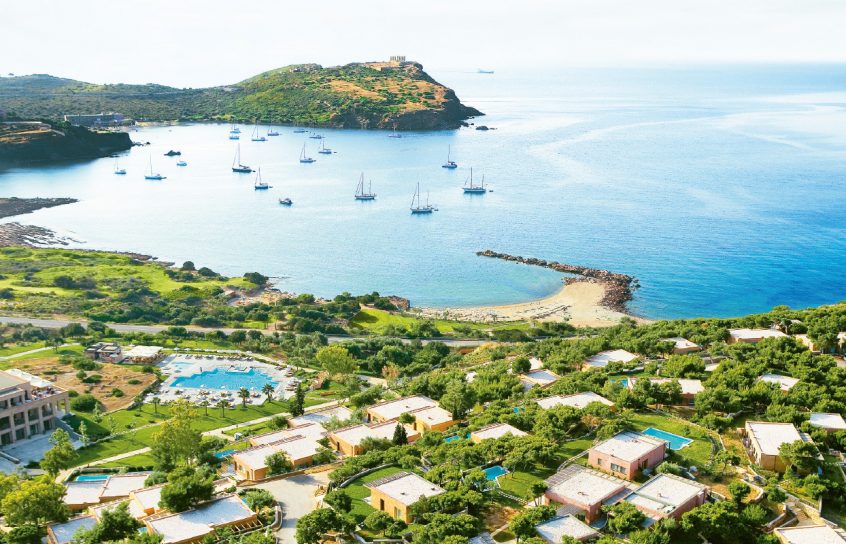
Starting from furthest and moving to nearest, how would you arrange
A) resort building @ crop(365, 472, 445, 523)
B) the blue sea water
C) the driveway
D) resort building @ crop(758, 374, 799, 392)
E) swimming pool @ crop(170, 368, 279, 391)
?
the blue sea water → swimming pool @ crop(170, 368, 279, 391) → resort building @ crop(758, 374, 799, 392) → the driveway → resort building @ crop(365, 472, 445, 523)

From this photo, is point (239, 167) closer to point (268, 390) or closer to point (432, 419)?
point (268, 390)

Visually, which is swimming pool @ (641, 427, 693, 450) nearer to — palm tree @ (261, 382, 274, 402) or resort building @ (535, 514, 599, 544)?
resort building @ (535, 514, 599, 544)

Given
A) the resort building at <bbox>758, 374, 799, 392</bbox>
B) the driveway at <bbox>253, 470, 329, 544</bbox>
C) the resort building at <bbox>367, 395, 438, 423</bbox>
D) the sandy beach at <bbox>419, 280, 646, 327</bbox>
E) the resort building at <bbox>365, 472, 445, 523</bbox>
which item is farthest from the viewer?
the sandy beach at <bbox>419, 280, 646, 327</bbox>

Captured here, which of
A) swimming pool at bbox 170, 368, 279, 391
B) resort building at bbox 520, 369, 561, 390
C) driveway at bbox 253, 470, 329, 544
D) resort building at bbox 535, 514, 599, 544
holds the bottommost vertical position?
swimming pool at bbox 170, 368, 279, 391

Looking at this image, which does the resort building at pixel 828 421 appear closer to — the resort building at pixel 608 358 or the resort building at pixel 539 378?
the resort building at pixel 608 358

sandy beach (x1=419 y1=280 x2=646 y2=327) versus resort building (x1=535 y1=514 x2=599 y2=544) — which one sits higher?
resort building (x1=535 y1=514 x2=599 y2=544)

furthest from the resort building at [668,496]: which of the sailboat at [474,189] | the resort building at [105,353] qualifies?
the sailboat at [474,189]

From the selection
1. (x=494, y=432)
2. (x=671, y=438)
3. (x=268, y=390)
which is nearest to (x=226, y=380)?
(x=268, y=390)

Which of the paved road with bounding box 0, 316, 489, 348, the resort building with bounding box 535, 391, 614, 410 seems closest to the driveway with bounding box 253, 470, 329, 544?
the resort building with bounding box 535, 391, 614, 410
